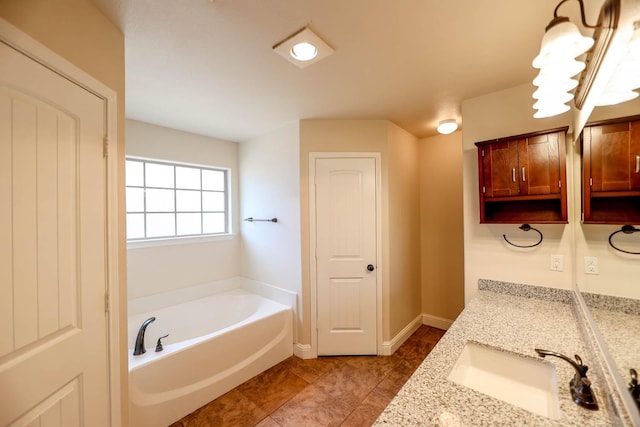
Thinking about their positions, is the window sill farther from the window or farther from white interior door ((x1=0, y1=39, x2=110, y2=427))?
white interior door ((x1=0, y1=39, x2=110, y2=427))

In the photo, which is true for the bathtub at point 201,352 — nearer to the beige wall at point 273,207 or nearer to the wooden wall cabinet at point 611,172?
the beige wall at point 273,207

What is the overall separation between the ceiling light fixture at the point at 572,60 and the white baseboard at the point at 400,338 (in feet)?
7.60

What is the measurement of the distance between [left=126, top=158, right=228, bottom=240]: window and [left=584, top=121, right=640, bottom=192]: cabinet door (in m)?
3.35

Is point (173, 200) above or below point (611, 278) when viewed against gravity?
above

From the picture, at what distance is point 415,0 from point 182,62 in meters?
1.35

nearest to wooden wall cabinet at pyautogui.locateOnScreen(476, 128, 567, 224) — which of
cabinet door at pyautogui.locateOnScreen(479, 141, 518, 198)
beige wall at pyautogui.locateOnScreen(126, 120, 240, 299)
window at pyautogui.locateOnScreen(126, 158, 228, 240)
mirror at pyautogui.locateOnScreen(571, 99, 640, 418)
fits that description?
cabinet door at pyautogui.locateOnScreen(479, 141, 518, 198)

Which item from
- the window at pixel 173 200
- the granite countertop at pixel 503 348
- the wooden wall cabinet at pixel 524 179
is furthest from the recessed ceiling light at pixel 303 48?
the window at pixel 173 200

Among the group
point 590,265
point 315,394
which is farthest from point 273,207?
point 590,265

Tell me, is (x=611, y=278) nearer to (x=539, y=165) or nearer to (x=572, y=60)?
(x=539, y=165)

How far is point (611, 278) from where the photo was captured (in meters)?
1.22

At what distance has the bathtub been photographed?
168 cm

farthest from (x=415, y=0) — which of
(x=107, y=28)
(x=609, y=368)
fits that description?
(x=609, y=368)

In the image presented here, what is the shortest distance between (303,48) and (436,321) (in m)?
3.22

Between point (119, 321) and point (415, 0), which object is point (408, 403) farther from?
point (415, 0)
